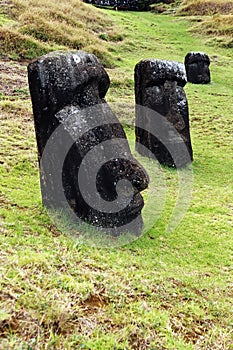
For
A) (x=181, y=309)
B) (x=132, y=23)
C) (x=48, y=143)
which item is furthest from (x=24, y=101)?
(x=132, y=23)

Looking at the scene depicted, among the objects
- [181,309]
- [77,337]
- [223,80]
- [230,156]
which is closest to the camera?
[77,337]

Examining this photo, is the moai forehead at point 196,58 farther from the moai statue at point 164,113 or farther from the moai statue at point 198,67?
the moai statue at point 164,113

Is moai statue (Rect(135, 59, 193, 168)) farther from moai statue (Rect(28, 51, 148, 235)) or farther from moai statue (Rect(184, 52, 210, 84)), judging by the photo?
moai statue (Rect(184, 52, 210, 84))

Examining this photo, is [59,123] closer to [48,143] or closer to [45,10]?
[48,143]

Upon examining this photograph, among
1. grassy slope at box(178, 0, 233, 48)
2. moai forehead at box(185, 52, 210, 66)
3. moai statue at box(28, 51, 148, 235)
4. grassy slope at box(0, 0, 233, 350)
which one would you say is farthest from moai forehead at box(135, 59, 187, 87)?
grassy slope at box(178, 0, 233, 48)

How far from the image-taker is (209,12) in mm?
36250

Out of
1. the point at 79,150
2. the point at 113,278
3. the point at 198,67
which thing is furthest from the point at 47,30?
the point at 113,278

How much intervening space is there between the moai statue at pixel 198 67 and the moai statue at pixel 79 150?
13.8m

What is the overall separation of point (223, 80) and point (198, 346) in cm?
1782

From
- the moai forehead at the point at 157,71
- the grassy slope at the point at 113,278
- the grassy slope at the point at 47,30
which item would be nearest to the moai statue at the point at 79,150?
the grassy slope at the point at 113,278

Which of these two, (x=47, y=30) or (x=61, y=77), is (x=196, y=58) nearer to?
(x=47, y=30)

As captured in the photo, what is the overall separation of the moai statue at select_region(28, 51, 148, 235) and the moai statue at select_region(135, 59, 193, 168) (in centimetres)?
409

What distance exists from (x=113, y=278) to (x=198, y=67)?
53.5 feet

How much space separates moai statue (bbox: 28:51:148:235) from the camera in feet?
18.3
